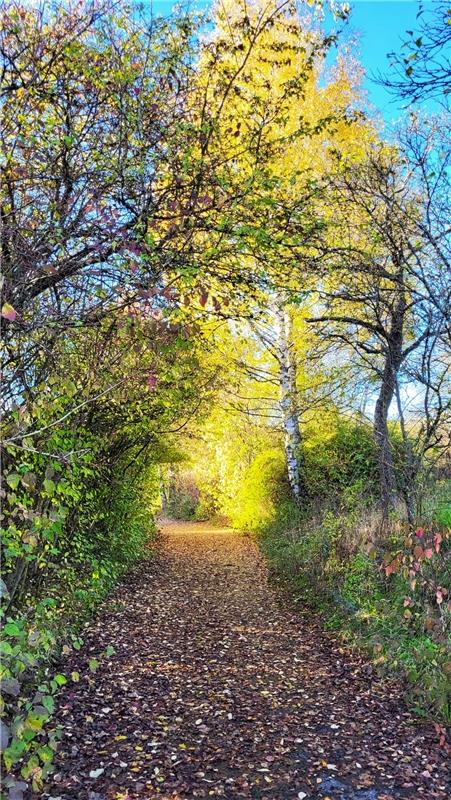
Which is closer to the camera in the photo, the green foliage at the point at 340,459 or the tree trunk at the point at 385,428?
the tree trunk at the point at 385,428

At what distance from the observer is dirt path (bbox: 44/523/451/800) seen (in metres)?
3.27

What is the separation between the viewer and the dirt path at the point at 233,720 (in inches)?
129

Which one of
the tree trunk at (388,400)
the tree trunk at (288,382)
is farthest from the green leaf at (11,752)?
the tree trunk at (288,382)

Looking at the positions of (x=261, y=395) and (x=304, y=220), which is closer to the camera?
(x=304, y=220)

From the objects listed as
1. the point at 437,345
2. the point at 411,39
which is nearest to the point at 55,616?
the point at 437,345

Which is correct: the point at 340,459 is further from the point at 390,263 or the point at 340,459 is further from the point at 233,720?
the point at 233,720

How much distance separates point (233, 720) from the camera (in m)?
4.12

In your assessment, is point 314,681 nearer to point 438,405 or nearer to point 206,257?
point 438,405

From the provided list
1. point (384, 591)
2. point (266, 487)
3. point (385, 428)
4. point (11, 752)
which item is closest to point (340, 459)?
point (266, 487)

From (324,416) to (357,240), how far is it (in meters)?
4.97

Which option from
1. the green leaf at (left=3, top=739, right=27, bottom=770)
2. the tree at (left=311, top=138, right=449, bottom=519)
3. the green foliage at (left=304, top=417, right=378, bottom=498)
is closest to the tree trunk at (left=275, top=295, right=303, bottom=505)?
the green foliage at (left=304, top=417, right=378, bottom=498)

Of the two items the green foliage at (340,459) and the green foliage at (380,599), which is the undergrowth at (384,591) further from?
the green foliage at (340,459)

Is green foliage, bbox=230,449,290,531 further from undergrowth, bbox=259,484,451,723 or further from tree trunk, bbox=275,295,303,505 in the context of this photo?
undergrowth, bbox=259,484,451,723

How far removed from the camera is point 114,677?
479 centimetres
